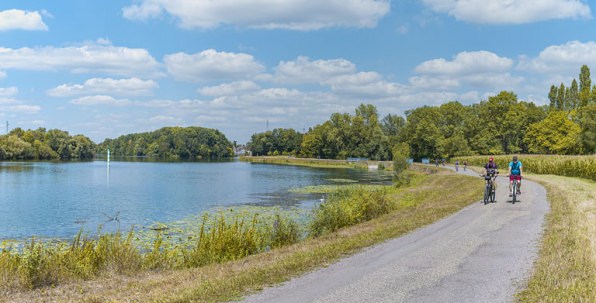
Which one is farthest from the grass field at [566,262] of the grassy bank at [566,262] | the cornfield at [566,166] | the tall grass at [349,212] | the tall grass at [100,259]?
the cornfield at [566,166]

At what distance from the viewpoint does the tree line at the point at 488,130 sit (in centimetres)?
7906

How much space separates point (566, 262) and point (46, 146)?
156810 millimetres

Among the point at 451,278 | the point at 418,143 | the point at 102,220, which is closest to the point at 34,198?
the point at 102,220

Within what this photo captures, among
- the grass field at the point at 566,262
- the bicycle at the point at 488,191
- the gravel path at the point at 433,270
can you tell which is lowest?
the gravel path at the point at 433,270

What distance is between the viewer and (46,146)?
135375 mm

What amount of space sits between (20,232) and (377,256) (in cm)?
2024

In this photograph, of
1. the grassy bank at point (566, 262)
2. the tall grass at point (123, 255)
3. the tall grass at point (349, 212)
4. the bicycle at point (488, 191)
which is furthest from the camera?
the bicycle at point (488, 191)

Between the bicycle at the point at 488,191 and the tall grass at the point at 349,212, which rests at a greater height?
the bicycle at the point at 488,191

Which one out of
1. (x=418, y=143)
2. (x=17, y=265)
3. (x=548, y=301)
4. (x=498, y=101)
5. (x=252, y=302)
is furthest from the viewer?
(x=418, y=143)

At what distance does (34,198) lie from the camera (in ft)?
111

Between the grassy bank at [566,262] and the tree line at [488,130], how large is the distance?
173 ft

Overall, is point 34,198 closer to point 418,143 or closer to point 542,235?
point 542,235

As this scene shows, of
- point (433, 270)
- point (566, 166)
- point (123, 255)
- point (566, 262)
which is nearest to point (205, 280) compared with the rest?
point (123, 255)

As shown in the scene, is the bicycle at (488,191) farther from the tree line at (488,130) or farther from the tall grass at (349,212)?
the tree line at (488,130)
